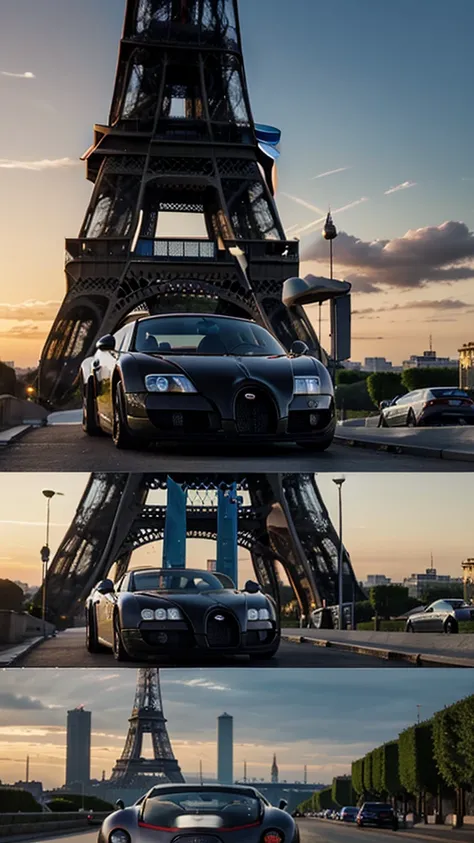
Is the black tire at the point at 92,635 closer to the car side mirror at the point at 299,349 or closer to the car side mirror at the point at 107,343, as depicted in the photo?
the car side mirror at the point at 107,343

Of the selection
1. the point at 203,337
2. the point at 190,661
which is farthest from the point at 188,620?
the point at 203,337

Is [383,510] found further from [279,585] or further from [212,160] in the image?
[212,160]

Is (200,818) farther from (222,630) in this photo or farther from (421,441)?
(421,441)

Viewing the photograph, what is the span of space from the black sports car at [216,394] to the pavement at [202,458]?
6.2 inches

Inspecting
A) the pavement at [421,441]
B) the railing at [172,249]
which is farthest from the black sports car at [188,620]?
the railing at [172,249]

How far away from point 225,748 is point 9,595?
245 cm

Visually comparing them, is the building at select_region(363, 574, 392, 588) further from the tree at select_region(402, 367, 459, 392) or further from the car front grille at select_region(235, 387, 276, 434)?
the tree at select_region(402, 367, 459, 392)

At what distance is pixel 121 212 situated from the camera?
1513 inches

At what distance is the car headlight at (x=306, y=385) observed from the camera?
6617 mm

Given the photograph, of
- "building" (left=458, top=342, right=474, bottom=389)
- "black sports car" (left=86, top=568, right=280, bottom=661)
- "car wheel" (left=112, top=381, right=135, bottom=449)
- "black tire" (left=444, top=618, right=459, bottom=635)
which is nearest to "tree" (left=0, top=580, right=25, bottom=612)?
"car wheel" (left=112, top=381, right=135, bottom=449)

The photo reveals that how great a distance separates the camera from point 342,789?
7.33 metres

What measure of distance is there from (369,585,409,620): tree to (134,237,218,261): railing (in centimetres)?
2396

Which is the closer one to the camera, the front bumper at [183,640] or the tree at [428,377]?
the front bumper at [183,640]

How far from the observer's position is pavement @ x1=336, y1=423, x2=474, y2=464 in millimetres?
8414
